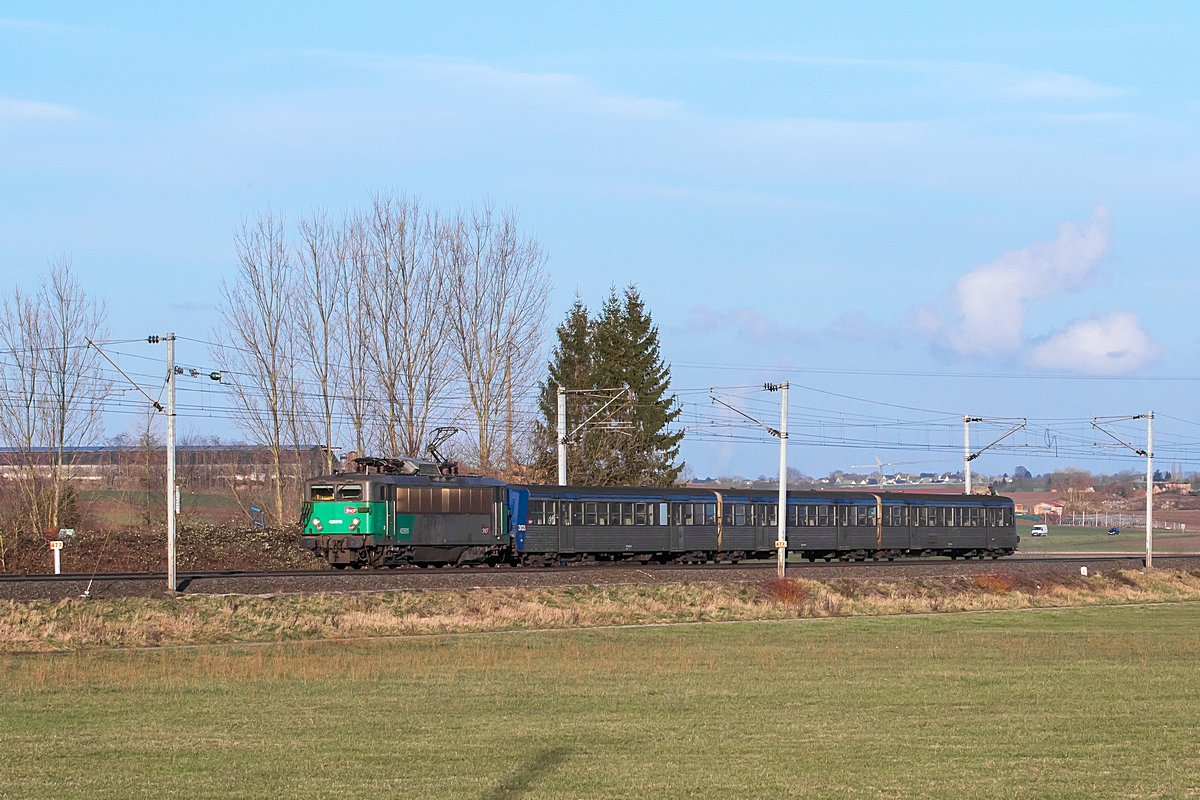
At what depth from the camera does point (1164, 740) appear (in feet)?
59.7

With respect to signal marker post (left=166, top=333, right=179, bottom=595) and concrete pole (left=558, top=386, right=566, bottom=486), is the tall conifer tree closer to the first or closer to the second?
concrete pole (left=558, top=386, right=566, bottom=486)

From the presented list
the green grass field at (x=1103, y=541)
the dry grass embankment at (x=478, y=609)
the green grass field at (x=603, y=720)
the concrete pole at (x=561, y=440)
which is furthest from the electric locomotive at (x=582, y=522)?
the green grass field at (x=1103, y=541)

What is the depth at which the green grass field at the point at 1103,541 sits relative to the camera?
108m

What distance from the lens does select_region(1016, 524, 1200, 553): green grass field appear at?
4237 inches

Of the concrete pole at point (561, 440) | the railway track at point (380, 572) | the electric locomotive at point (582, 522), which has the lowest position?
the railway track at point (380, 572)

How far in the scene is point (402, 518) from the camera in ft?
155

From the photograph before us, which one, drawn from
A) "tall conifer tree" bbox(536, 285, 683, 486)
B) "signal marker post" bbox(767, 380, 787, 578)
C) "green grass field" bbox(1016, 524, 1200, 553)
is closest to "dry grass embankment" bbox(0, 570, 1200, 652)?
"signal marker post" bbox(767, 380, 787, 578)

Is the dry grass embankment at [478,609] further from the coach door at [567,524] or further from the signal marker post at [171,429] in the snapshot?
the coach door at [567,524]

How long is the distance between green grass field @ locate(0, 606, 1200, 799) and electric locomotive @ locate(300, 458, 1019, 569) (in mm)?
12989

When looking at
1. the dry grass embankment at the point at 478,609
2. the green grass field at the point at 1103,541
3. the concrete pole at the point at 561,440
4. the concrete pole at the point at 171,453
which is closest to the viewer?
the dry grass embankment at the point at 478,609

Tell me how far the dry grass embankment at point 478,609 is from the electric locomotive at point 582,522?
7394 millimetres

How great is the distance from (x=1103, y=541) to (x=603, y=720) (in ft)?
373

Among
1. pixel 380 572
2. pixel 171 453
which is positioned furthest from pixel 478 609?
pixel 171 453

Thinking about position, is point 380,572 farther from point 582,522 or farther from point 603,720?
point 603,720
